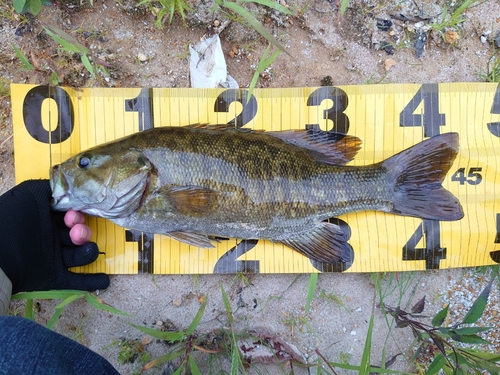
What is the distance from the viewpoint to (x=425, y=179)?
2793 millimetres

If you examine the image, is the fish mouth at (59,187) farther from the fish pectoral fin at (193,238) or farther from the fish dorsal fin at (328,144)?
the fish dorsal fin at (328,144)

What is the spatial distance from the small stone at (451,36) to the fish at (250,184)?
0.94 metres

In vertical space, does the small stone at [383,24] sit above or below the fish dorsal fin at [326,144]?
above

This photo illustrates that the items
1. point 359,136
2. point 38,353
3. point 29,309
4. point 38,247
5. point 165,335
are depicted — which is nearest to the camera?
point 38,353

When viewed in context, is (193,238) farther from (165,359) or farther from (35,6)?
(35,6)

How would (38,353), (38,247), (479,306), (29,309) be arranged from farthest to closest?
(38,247)
(29,309)
(479,306)
(38,353)

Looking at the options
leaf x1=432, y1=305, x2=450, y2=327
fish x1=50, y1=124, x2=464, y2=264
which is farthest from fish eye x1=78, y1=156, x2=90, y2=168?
leaf x1=432, y1=305, x2=450, y2=327

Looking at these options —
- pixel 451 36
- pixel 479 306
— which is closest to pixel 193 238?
pixel 479 306

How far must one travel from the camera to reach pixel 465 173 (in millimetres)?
2980

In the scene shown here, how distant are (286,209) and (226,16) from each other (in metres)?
1.67

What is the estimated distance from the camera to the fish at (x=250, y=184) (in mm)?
2551

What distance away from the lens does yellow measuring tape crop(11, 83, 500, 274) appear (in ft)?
9.73

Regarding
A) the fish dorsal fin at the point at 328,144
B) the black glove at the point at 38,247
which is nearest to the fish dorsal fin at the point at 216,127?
the fish dorsal fin at the point at 328,144

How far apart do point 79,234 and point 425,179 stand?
2693mm
